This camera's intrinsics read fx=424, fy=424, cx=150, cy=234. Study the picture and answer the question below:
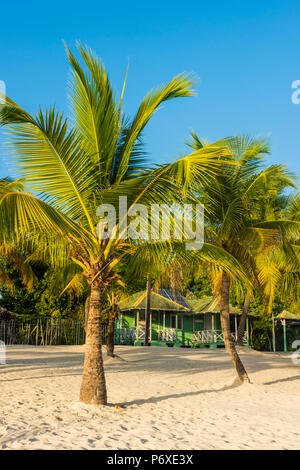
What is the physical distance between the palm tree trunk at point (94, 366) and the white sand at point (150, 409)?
0.66 ft

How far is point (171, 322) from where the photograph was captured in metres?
29.6

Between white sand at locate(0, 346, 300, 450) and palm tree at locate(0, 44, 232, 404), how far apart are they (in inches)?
37.4

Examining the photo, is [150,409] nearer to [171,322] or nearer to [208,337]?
[208,337]

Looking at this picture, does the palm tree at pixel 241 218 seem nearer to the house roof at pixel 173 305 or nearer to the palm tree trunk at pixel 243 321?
the palm tree trunk at pixel 243 321

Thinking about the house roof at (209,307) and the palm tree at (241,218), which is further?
the house roof at (209,307)

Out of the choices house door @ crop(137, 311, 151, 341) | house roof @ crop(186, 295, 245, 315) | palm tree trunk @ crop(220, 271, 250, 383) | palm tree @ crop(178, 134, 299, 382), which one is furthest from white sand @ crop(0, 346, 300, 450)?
house door @ crop(137, 311, 151, 341)

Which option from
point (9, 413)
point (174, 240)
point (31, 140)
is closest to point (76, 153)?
point (31, 140)

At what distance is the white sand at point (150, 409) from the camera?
5285mm

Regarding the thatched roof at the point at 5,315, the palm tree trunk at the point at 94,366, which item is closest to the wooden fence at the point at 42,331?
the thatched roof at the point at 5,315

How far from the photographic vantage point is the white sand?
529 cm

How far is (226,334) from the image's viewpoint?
1103 cm

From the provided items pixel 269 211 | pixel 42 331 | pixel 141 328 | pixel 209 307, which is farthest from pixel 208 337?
pixel 269 211

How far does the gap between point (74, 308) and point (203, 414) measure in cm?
2176

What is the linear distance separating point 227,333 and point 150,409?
420 cm
